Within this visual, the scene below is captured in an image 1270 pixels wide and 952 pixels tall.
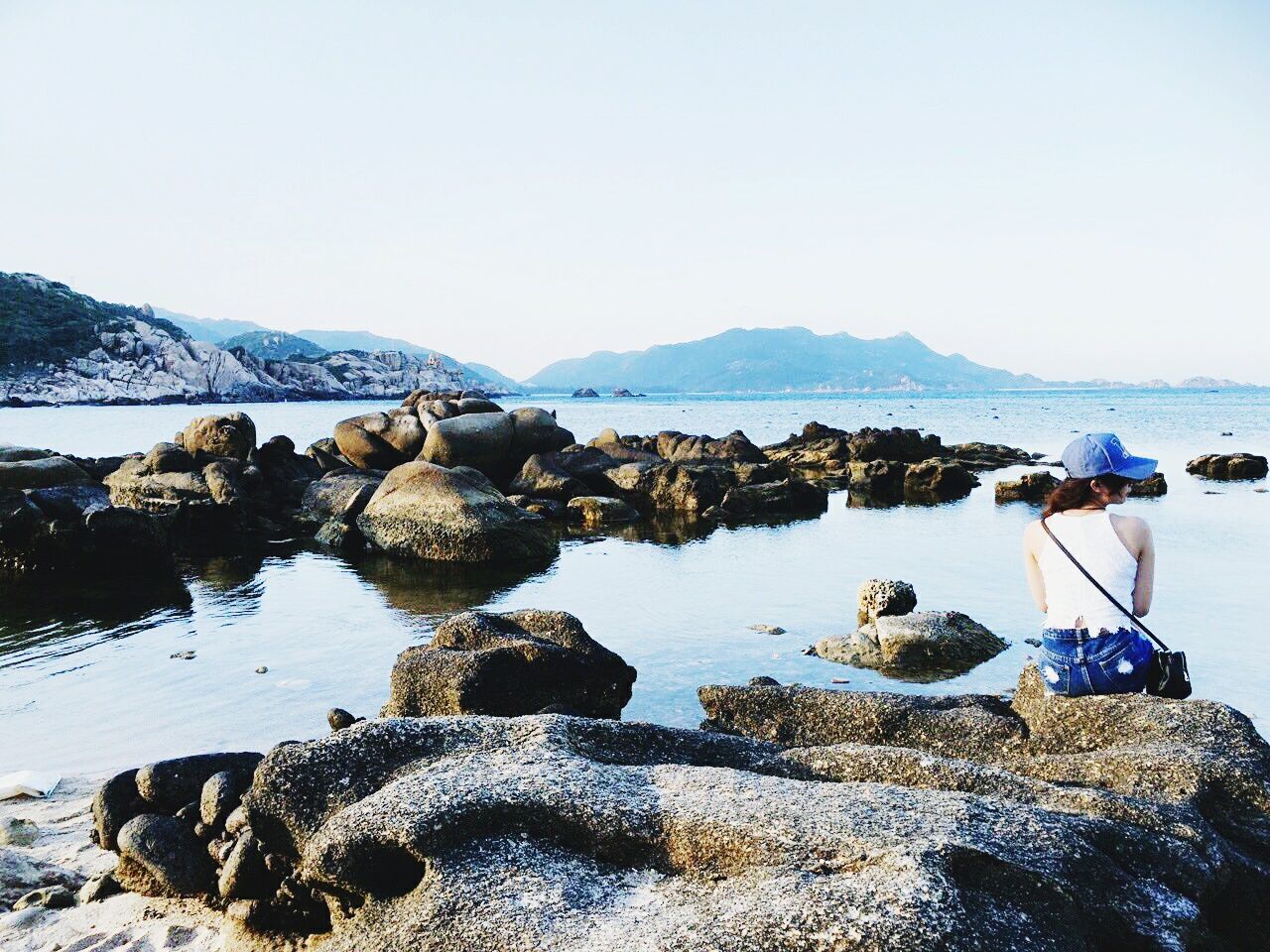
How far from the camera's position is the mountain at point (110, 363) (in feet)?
380

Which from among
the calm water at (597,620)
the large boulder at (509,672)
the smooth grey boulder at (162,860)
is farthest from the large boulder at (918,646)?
the smooth grey boulder at (162,860)

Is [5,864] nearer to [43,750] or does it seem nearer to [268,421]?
[43,750]

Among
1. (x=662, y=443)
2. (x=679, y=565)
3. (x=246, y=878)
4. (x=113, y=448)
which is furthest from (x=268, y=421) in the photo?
(x=246, y=878)

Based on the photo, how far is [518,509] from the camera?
2127cm

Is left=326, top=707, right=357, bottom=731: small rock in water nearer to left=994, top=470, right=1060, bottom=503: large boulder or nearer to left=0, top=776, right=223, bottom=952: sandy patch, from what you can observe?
left=0, top=776, right=223, bottom=952: sandy patch

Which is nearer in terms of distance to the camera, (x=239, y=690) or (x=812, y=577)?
(x=239, y=690)

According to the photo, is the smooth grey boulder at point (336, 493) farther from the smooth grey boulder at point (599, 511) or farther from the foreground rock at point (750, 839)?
the foreground rock at point (750, 839)

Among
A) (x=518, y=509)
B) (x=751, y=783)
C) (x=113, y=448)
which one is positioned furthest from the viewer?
(x=113, y=448)

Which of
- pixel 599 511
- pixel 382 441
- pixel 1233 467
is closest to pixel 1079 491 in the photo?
pixel 599 511

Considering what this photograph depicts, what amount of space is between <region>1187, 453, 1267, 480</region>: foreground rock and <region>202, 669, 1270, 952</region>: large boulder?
35447 mm

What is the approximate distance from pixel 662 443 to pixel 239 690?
31407 mm

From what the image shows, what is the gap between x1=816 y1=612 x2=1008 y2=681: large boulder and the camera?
11.7 meters

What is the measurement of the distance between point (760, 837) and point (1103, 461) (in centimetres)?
347

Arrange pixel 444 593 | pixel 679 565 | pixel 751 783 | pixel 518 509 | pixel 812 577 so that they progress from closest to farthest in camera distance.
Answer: pixel 751 783
pixel 444 593
pixel 812 577
pixel 679 565
pixel 518 509
